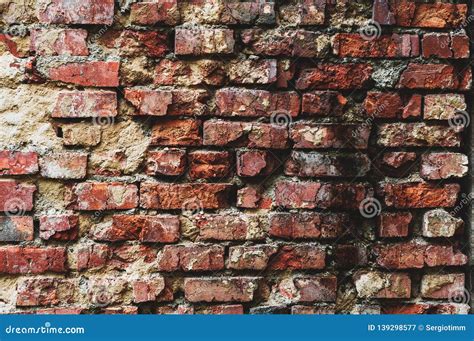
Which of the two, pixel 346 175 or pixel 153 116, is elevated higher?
pixel 153 116

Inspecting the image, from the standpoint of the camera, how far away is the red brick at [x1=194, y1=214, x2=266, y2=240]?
5.15 ft

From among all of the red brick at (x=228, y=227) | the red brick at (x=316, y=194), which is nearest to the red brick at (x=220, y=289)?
the red brick at (x=228, y=227)

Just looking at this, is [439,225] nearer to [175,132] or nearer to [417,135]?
[417,135]

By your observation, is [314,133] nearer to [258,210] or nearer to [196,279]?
[258,210]

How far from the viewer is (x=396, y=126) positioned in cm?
160

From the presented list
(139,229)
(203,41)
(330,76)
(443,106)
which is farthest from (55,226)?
(443,106)

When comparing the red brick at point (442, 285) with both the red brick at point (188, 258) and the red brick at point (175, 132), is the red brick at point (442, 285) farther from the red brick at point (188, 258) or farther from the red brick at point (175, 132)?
the red brick at point (175, 132)

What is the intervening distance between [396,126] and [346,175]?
20 centimetres

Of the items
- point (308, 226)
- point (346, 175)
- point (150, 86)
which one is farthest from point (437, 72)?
point (150, 86)

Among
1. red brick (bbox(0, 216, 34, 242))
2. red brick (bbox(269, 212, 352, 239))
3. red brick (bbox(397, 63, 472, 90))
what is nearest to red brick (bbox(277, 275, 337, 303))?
red brick (bbox(269, 212, 352, 239))

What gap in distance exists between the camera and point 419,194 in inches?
62.9

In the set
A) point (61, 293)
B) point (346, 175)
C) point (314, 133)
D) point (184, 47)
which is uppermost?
point (184, 47)

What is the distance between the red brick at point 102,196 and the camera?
5.09 feet

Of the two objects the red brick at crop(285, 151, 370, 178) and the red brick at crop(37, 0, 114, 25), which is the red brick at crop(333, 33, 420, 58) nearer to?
the red brick at crop(285, 151, 370, 178)
